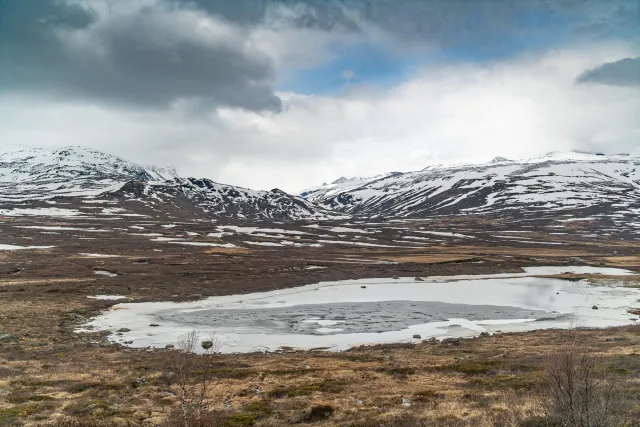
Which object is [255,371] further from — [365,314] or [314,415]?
[365,314]

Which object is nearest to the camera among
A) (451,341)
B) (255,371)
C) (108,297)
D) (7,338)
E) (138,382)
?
(138,382)

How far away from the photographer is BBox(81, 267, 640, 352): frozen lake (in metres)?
39.1

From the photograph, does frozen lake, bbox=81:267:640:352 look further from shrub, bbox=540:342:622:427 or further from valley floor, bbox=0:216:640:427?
shrub, bbox=540:342:622:427

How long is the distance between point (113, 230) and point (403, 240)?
384ft

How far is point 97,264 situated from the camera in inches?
3401

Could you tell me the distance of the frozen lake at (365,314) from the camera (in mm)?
39062

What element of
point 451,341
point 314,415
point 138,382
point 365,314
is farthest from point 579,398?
point 365,314

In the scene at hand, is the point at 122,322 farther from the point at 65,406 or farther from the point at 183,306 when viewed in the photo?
the point at 65,406

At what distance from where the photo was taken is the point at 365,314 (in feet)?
165

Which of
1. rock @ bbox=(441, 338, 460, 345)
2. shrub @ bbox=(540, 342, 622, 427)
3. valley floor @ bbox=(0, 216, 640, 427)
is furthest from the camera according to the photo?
rock @ bbox=(441, 338, 460, 345)

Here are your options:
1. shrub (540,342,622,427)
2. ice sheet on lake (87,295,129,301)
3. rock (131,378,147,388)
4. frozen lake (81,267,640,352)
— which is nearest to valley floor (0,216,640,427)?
rock (131,378,147,388)

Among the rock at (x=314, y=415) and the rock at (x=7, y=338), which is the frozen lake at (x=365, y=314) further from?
the rock at (x=314, y=415)

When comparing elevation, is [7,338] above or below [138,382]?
below

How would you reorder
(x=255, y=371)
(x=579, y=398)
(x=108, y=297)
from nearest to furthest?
(x=579, y=398) → (x=255, y=371) → (x=108, y=297)
